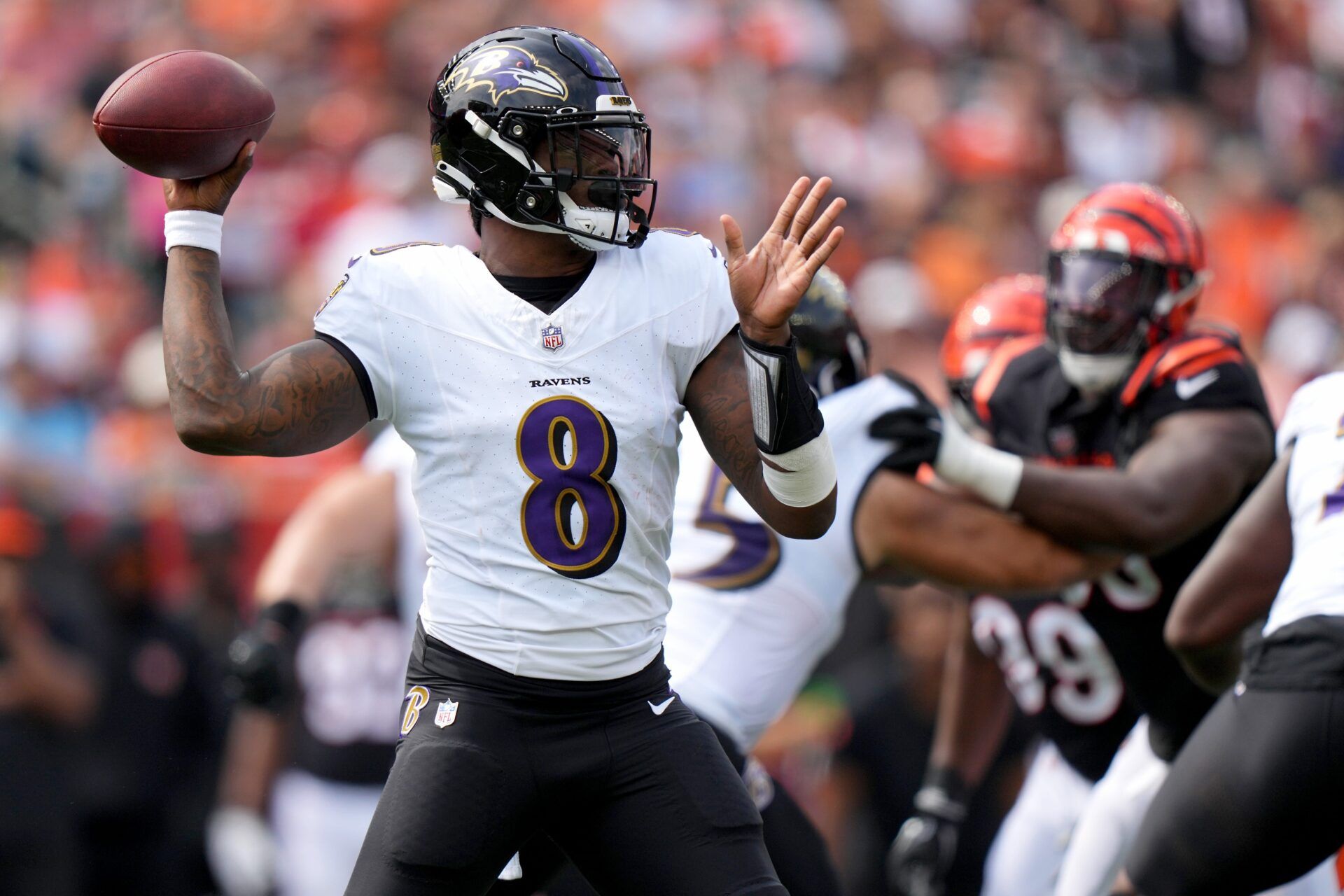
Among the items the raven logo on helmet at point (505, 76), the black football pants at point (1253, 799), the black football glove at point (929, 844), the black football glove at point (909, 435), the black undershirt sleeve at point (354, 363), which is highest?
the raven logo on helmet at point (505, 76)

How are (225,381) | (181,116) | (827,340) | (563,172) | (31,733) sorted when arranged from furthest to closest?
(31,733) → (827,340) → (563,172) → (181,116) → (225,381)

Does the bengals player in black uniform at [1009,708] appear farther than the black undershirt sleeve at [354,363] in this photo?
Yes

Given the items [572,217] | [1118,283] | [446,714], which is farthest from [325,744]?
[572,217]

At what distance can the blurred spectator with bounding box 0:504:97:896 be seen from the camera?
6.38 metres

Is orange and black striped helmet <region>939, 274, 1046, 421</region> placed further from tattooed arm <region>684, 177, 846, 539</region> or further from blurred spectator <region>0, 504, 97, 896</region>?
blurred spectator <region>0, 504, 97, 896</region>

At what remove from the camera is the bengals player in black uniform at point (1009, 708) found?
5.08 metres

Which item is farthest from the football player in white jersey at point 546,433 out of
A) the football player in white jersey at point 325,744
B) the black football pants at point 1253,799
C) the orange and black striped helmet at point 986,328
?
the football player in white jersey at point 325,744

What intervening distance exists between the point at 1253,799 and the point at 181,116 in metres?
2.36

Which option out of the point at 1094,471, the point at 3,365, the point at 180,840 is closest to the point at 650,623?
the point at 1094,471

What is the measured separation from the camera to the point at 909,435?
401 cm

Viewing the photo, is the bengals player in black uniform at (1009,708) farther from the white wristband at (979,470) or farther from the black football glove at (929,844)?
the white wristband at (979,470)

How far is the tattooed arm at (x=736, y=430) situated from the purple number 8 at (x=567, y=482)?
221mm

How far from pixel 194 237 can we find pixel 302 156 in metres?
7.29

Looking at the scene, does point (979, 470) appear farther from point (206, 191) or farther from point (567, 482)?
point (206, 191)
